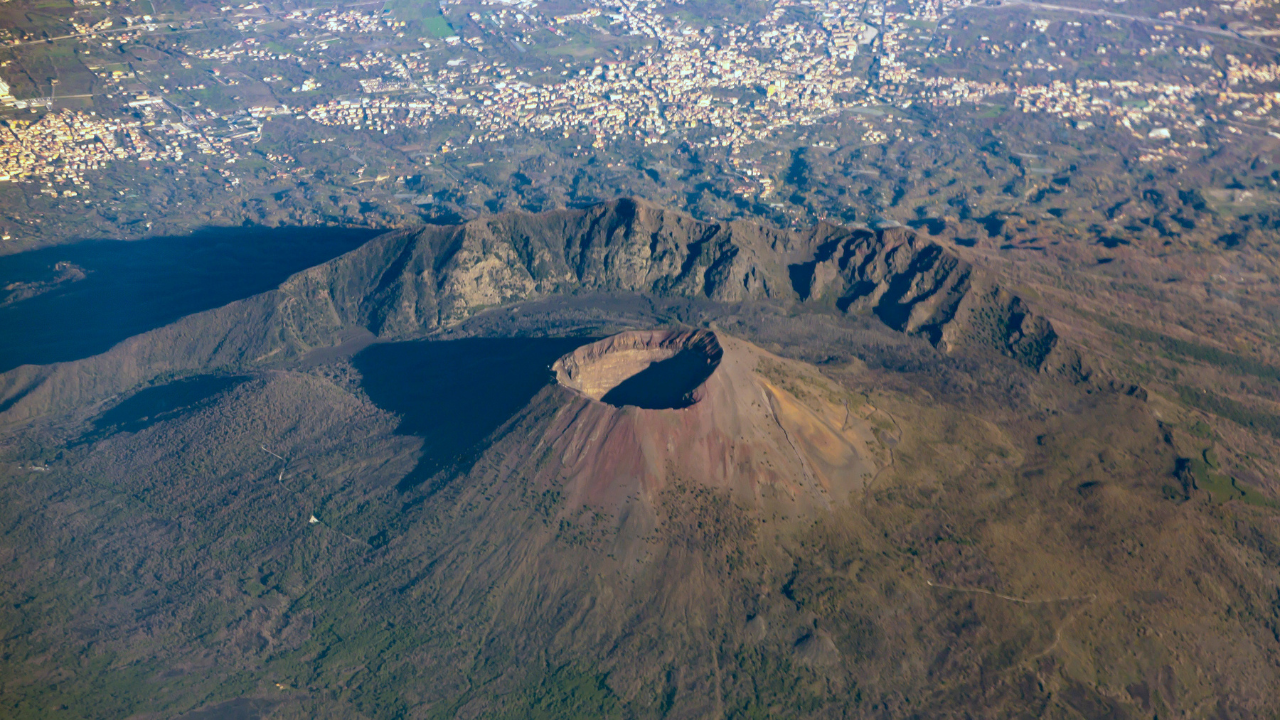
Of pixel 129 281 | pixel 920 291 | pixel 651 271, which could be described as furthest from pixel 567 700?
pixel 129 281

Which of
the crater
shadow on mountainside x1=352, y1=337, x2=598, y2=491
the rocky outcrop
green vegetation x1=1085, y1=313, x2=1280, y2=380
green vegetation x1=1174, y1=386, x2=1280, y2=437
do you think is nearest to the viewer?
shadow on mountainside x1=352, y1=337, x2=598, y2=491

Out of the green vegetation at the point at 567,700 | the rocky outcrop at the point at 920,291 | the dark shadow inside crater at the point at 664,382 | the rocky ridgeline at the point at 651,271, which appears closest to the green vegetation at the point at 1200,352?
the rocky outcrop at the point at 920,291

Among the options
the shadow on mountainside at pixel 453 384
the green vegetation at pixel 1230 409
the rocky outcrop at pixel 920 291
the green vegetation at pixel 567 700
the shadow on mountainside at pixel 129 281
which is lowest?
the green vegetation at pixel 1230 409

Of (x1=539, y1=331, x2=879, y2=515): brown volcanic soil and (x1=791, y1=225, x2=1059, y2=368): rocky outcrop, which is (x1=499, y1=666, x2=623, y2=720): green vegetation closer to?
(x1=539, y1=331, x2=879, y2=515): brown volcanic soil

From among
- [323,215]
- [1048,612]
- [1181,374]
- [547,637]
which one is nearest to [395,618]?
[547,637]

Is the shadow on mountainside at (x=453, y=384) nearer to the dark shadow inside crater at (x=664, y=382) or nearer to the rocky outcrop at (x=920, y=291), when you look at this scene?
the dark shadow inside crater at (x=664, y=382)

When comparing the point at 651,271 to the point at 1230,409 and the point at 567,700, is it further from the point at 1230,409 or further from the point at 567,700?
the point at 1230,409

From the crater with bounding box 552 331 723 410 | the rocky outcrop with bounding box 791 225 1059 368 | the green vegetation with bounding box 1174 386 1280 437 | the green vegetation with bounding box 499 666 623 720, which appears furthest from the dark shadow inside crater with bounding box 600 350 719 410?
the green vegetation with bounding box 1174 386 1280 437
